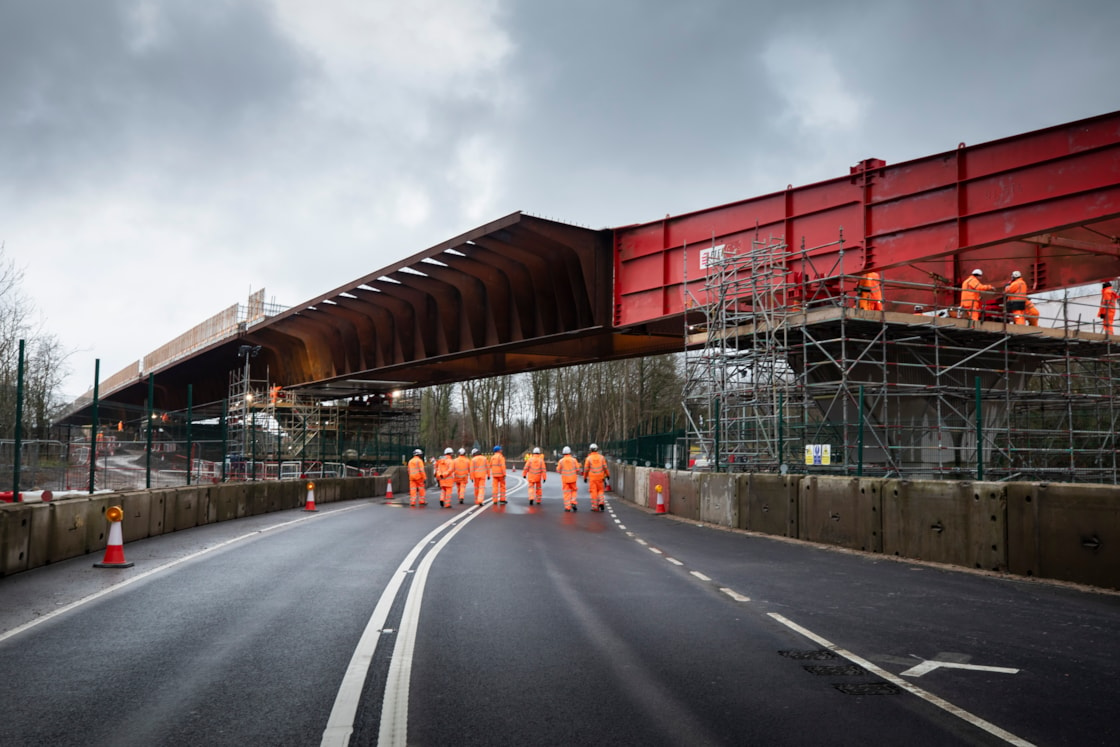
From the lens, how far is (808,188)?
19.9m

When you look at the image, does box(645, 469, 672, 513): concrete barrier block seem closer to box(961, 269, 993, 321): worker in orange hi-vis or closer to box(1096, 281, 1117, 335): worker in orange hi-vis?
box(961, 269, 993, 321): worker in orange hi-vis

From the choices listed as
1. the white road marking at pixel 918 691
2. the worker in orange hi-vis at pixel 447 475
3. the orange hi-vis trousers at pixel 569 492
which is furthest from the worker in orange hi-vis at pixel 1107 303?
the white road marking at pixel 918 691

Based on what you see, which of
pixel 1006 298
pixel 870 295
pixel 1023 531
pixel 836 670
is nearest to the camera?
pixel 836 670

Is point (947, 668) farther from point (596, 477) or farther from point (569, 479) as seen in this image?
point (596, 477)

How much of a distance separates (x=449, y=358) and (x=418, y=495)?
5.03 m

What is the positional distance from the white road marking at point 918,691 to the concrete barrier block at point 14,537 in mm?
8930

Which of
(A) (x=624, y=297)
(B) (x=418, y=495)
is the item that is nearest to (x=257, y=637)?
(A) (x=624, y=297)

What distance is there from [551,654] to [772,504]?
11.1m

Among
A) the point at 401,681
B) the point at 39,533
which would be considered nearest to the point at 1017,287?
the point at 401,681

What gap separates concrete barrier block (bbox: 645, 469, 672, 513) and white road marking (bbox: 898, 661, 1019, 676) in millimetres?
17171

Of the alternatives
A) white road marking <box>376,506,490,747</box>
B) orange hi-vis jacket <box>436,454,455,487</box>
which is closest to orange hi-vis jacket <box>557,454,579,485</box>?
orange hi-vis jacket <box>436,454,455,487</box>

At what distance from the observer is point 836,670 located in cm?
633

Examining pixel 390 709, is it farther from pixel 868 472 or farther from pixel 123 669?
pixel 868 472

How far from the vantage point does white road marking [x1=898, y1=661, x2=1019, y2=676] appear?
628cm
